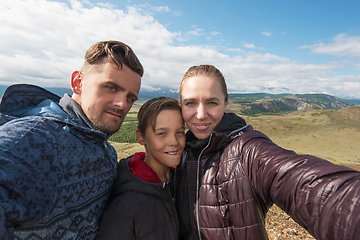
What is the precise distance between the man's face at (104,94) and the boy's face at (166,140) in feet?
2.48

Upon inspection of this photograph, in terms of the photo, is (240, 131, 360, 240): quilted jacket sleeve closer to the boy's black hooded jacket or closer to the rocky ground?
the boy's black hooded jacket

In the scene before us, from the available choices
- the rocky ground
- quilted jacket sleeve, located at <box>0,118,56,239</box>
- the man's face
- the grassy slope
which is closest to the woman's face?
the man's face

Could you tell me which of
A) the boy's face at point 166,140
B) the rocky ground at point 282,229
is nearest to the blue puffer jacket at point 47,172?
the boy's face at point 166,140

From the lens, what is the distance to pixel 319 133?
6041cm

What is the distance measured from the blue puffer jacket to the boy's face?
90 centimetres

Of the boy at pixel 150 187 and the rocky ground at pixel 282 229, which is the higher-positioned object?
the boy at pixel 150 187

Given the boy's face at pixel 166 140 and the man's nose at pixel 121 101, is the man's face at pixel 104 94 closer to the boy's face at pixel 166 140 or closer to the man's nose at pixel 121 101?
the man's nose at pixel 121 101

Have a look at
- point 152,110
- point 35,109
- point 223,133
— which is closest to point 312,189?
point 223,133

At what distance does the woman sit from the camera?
1.61 meters

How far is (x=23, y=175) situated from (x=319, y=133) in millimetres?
78173

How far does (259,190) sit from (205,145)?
113cm

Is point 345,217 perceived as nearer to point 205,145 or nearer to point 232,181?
point 232,181

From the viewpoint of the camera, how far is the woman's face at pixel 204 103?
308cm

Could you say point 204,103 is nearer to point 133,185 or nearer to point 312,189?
point 133,185
